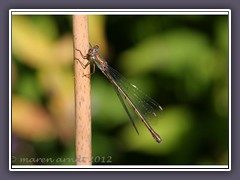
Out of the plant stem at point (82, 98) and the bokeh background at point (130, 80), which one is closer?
the plant stem at point (82, 98)

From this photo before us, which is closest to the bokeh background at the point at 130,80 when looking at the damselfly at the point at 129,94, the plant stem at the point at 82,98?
the damselfly at the point at 129,94

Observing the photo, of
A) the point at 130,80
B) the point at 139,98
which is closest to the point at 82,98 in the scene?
the point at 130,80

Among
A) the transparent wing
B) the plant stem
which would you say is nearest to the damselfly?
the transparent wing

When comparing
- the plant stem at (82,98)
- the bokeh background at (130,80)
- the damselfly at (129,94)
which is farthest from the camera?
the damselfly at (129,94)

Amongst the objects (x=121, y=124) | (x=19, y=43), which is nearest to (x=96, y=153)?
(x=121, y=124)

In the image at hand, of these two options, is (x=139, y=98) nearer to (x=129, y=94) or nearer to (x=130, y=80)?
(x=129, y=94)

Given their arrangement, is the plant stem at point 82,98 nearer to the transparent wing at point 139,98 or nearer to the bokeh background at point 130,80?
the bokeh background at point 130,80
